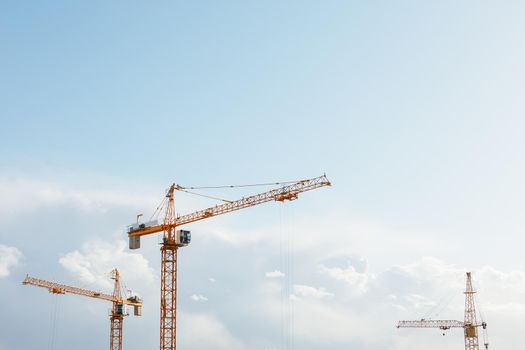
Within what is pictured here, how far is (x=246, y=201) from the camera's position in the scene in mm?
145000

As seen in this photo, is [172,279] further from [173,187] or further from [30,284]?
[30,284]

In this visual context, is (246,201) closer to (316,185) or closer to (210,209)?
(210,209)

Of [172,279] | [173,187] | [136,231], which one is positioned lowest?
[172,279]

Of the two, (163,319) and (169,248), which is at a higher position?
(169,248)

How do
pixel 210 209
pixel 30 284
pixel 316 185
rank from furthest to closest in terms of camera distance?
pixel 30 284 → pixel 210 209 → pixel 316 185

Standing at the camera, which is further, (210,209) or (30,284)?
(30,284)

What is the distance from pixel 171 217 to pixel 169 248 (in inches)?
278

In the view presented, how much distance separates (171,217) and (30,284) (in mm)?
71486

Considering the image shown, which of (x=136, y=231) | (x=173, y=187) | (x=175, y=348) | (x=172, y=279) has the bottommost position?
(x=175, y=348)

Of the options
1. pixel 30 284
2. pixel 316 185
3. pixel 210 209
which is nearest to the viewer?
pixel 316 185

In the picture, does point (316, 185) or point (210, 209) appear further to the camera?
point (210, 209)

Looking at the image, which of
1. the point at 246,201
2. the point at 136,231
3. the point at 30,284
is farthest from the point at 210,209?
the point at 30,284

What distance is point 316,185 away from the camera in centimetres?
13712

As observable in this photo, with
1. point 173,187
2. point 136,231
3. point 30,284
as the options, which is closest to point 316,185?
point 173,187
